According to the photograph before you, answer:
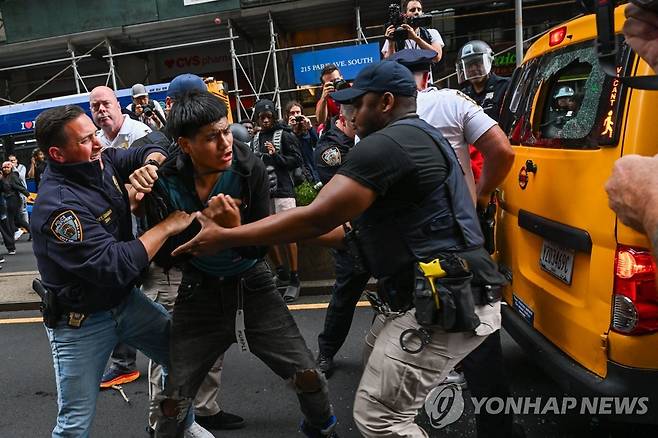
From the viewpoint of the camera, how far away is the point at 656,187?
110 centimetres

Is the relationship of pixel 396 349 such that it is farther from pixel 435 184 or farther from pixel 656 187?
pixel 656 187

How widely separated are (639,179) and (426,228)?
2.85 ft

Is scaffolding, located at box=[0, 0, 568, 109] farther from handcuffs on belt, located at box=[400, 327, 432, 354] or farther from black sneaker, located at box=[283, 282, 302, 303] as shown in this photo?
handcuffs on belt, located at box=[400, 327, 432, 354]

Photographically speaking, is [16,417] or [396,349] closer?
[396,349]

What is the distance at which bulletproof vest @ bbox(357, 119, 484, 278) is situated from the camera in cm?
194

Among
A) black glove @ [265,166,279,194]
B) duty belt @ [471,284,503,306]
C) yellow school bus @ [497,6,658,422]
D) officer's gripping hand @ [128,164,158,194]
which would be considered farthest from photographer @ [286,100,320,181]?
duty belt @ [471,284,503,306]

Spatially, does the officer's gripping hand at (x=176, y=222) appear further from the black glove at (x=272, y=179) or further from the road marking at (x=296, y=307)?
the black glove at (x=272, y=179)

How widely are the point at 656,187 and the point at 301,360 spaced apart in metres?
1.64

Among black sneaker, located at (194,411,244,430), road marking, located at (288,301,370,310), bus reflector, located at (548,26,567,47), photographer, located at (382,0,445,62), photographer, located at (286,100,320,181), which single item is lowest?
road marking, located at (288,301,370,310)

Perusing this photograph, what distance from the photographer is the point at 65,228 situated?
2.01 metres

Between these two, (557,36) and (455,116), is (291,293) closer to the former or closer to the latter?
(455,116)

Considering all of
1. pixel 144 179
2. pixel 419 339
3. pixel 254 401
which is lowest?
pixel 254 401

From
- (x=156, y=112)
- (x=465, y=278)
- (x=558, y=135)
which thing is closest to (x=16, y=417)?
(x=156, y=112)

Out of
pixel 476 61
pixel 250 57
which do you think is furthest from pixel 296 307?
pixel 250 57
